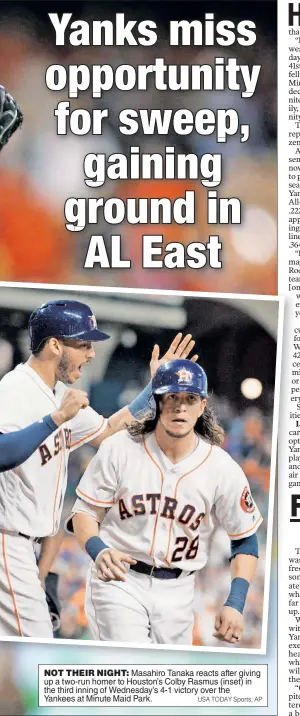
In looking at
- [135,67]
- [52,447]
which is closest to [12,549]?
[52,447]

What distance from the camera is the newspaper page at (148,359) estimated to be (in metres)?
1.52

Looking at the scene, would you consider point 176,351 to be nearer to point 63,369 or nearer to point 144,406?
point 144,406

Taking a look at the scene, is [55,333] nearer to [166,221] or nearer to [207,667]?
[166,221]

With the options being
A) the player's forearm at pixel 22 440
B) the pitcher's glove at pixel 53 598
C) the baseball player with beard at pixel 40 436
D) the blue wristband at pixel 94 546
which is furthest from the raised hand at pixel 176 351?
the pitcher's glove at pixel 53 598

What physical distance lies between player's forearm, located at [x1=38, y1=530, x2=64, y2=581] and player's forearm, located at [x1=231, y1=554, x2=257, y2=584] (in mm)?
348

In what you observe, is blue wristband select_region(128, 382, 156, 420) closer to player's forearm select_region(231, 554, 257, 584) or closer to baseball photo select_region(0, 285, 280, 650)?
baseball photo select_region(0, 285, 280, 650)

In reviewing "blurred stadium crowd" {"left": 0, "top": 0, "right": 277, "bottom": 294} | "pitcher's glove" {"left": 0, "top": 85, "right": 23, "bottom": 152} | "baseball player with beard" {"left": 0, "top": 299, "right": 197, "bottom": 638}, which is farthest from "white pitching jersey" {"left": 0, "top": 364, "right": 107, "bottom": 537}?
"pitcher's glove" {"left": 0, "top": 85, "right": 23, "bottom": 152}

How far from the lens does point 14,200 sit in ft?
5.27

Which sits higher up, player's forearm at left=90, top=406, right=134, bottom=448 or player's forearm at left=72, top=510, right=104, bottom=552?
player's forearm at left=90, top=406, right=134, bottom=448

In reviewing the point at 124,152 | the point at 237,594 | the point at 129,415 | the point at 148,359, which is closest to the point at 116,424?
the point at 129,415

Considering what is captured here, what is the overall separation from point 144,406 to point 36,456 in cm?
24

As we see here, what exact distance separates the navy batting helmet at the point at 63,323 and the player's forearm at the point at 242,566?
515mm

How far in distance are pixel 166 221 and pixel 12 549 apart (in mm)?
735

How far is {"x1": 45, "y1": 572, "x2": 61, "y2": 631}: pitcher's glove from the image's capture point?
154 centimetres
